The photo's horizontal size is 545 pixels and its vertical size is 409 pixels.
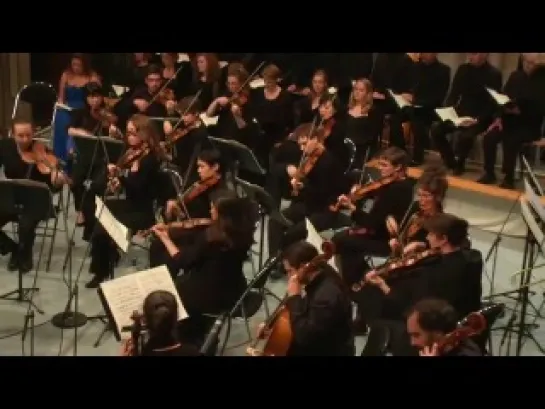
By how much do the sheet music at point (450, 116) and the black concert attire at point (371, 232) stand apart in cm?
262

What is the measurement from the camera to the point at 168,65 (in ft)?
28.4

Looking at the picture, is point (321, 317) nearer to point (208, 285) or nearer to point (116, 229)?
point (208, 285)

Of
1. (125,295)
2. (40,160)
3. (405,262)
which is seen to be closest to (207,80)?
(40,160)

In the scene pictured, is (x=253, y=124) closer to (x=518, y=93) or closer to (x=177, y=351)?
(x=518, y=93)

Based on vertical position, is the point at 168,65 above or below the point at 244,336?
above

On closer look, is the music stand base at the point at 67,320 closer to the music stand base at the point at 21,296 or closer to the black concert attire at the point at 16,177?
the music stand base at the point at 21,296

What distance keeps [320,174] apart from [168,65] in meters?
3.16

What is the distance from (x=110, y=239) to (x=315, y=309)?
2344 mm

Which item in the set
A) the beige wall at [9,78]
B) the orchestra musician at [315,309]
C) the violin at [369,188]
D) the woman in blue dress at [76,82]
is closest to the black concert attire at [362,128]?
the violin at [369,188]

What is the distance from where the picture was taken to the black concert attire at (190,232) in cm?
536

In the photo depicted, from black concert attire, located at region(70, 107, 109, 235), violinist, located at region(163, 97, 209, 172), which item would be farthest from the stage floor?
violinist, located at region(163, 97, 209, 172)

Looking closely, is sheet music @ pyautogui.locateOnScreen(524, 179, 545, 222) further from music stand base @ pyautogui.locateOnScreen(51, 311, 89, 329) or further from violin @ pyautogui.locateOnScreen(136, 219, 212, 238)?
music stand base @ pyautogui.locateOnScreen(51, 311, 89, 329)

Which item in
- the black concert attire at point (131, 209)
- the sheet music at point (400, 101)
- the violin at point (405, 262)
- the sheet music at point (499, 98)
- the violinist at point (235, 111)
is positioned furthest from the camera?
the sheet music at point (400, 101)
